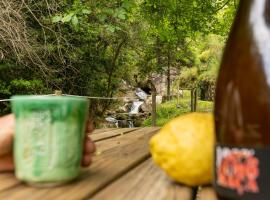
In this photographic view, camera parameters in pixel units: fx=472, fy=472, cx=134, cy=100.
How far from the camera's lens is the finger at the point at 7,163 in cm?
86

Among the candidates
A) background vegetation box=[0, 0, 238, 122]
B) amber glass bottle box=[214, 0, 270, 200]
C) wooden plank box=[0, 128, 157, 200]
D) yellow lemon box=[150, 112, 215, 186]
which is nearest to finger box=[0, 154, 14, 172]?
wooden plank box=[0, 128, 157, 200]

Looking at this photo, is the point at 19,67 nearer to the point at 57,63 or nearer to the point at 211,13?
the point at 57,63

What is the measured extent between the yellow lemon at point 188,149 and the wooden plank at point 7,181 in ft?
0.77

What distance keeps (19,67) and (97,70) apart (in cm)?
202

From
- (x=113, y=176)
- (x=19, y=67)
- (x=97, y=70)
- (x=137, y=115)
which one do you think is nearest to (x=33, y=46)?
(x=19, y=67)

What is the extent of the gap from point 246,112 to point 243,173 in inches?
2.8

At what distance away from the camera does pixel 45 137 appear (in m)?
→ 0.70

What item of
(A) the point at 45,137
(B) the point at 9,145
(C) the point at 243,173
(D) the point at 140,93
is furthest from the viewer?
(D) the point at 140,93

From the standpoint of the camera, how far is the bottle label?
1.75 ft

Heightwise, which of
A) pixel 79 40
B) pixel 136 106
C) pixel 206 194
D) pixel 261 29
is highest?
pixel 79 40

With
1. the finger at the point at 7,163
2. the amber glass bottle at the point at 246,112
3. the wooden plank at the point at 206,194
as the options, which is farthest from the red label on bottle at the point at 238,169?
the finger at the point at 7,163

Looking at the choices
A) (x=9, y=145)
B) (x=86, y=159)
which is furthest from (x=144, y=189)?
(x=9, y=145)

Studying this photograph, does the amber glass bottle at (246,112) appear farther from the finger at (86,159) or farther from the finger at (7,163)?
the finger at (7,163)

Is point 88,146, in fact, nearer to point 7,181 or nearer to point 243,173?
point 7,181
